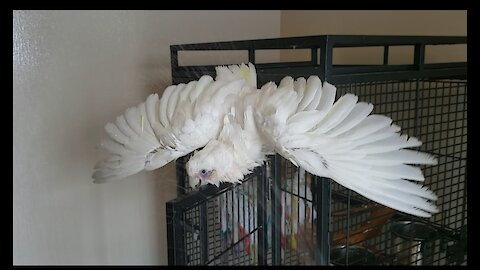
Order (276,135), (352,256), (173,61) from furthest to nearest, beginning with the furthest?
(173,61) < (352,256) < (276,135)

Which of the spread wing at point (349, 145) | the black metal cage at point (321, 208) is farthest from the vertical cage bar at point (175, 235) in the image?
the spread wing at point (349, 145)

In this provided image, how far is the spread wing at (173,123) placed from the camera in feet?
1.72

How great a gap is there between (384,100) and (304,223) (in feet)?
0.84

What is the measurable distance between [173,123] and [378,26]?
51 centimetres

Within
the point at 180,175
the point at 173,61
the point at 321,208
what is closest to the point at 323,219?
the point at 321,208

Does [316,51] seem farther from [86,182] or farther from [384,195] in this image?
[86,182]

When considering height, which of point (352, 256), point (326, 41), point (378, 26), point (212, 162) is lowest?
point (352, 256)

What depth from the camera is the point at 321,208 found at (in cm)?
54

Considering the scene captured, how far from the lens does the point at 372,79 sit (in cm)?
58

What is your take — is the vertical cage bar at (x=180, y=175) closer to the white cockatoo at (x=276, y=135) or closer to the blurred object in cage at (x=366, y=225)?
the white cockatoo at (x=276, y=135)

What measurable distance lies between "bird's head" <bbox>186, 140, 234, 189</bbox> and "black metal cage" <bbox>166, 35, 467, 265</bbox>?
77mm

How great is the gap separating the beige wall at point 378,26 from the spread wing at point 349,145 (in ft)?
0.83

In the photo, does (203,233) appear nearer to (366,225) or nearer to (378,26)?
(366,225)
